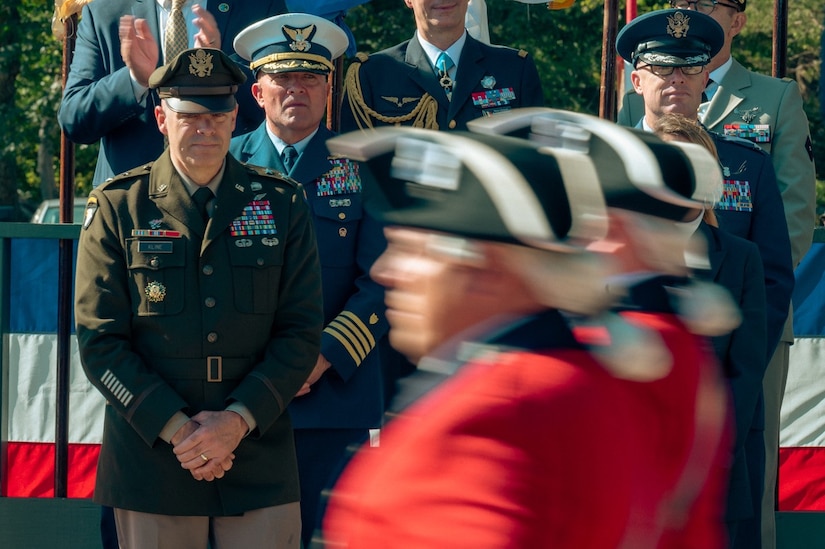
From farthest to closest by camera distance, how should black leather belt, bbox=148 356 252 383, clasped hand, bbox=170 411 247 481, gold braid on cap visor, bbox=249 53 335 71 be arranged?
gold braid on cap visor, bbox=249 53 335 71 → black leather belt, bbox=148 356 252 383 → clasped hand, bbox=170 411 247 481

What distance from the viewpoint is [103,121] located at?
534cm

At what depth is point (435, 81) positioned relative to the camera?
19.0 ft

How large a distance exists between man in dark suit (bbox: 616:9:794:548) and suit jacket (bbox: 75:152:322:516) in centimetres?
135

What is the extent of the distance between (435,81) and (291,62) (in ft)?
2.09

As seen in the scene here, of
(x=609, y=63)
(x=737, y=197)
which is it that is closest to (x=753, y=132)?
(x=737, y=197)

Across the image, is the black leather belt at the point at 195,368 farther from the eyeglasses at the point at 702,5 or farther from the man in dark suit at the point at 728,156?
the eyeglasses at the point at 702,5

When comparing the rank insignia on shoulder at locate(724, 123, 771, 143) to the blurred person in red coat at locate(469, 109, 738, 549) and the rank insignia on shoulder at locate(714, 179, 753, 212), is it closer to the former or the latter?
the rank insignia on shoulder at locate(714, 179, 753, 212)

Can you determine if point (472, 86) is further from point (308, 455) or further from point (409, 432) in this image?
point (409, 432)

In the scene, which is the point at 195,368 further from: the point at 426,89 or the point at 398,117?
the point at 426,89

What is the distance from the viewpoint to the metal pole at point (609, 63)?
6074mm

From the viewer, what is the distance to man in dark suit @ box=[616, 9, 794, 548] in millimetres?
5156

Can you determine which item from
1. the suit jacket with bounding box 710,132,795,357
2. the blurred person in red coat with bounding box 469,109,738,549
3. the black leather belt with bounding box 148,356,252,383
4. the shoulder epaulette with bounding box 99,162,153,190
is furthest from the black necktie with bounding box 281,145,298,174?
the blurred person in red coat with bounding box 469,109,738,549

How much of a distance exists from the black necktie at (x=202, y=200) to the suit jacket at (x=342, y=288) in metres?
0.63

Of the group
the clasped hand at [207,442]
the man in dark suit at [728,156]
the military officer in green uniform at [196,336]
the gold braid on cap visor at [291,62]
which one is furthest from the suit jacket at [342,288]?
the man in dark suit at [728,156]
